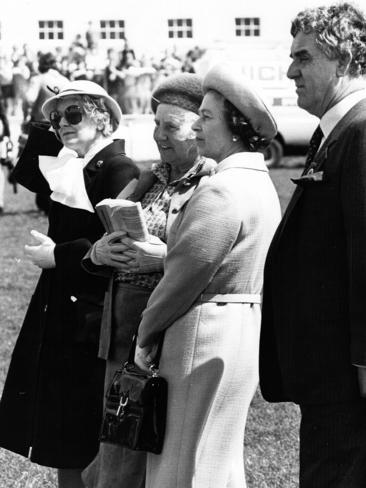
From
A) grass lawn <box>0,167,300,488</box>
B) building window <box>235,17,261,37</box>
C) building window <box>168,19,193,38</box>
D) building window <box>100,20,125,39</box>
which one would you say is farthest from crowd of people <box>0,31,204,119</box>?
grass lawn <box>0,167,300,488</box>

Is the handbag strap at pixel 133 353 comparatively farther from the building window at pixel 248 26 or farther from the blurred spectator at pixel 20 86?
the building window at pixel 248 26

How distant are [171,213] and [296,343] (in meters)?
0.89

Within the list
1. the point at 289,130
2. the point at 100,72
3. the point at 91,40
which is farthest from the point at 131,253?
the point at 91,40

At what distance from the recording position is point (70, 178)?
4.49 m

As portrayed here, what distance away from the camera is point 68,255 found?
14.5ft

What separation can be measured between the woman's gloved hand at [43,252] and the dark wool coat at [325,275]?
1.35m

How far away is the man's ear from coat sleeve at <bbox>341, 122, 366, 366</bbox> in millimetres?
212

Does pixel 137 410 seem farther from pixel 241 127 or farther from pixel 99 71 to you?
pixel 99 71

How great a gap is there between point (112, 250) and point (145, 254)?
14cm

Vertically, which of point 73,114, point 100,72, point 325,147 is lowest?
point 100,72

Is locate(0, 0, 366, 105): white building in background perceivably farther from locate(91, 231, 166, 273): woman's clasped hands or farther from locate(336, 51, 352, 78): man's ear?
locate(336, 51, 352, 78): man's ear

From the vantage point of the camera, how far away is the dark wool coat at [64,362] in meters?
4.48

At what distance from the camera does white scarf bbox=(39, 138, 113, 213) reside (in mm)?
4449

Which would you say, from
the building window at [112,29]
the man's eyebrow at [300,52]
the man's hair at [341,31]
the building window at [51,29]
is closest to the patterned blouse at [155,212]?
the man's eyebrow at [300,52]
